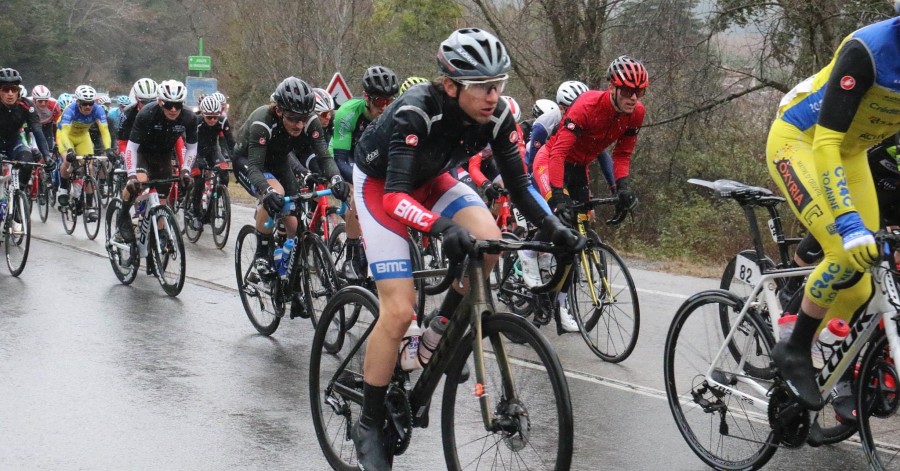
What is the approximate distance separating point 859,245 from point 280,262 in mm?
5408

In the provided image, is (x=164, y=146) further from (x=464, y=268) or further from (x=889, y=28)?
(x=889, y=28)

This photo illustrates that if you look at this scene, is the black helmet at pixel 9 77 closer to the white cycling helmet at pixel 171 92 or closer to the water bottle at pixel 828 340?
the white cycling helmet at pixel 171 92

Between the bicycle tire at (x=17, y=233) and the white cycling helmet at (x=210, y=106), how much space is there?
407 cm

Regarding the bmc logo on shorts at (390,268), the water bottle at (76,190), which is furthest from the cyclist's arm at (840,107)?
the water bottle at (76,190)

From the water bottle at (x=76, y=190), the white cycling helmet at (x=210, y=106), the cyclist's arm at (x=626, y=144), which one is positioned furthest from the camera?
the water bottle at (x=76, y=190)

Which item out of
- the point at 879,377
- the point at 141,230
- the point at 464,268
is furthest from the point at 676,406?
the point at 141,230

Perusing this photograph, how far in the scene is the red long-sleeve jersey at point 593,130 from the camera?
8453 millimetres

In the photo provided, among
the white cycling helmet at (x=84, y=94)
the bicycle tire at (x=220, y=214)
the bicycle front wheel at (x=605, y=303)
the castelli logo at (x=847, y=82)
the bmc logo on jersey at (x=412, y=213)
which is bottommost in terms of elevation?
the bicycle tire at (x=220, y=214)

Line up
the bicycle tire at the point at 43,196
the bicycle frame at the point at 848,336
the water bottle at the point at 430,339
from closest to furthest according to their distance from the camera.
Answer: the bicycle frame at the point at 848,336 < the water bottle at the point at 430,339 < the bicycle tire at the point at 43,196

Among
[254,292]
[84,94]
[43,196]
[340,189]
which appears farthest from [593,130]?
[43,196]

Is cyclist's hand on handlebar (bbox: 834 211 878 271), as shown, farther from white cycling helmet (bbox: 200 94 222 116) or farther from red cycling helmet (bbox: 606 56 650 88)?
white cycling helmet (bbox: 200 94 222 116)

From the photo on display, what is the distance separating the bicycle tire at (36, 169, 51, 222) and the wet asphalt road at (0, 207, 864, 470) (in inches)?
267

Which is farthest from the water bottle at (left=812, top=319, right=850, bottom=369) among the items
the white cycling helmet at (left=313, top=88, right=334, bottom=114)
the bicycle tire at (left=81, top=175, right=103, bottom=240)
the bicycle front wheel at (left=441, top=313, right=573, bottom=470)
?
the bicycle tire at (left=81, top=175, right=103, bottom=240)

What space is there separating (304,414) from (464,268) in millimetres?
2286
